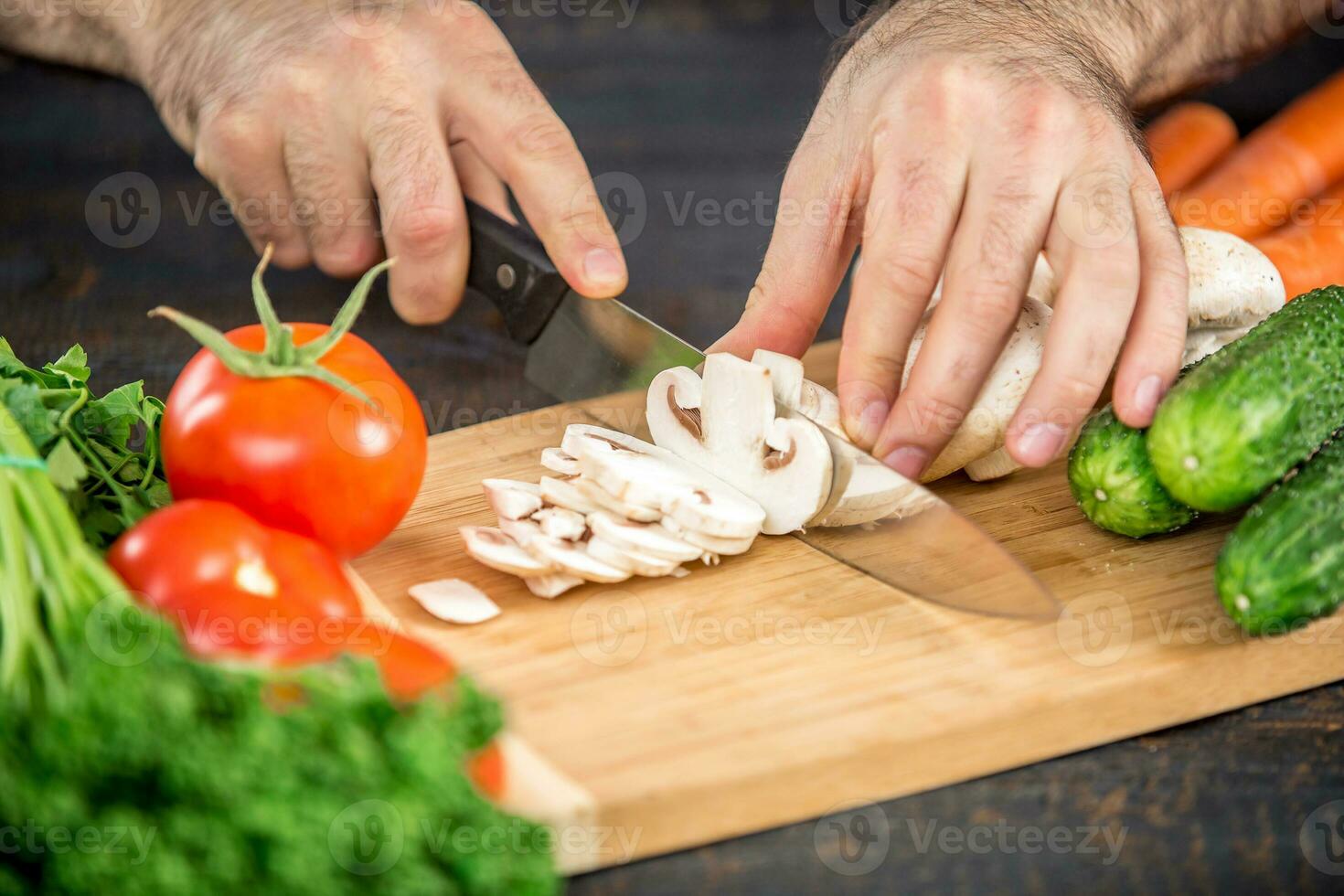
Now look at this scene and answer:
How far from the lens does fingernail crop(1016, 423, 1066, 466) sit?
6.30ft

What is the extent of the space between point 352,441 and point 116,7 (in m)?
1.66

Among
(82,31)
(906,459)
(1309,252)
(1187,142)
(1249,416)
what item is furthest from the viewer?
(1187,142)

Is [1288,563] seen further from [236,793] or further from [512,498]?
[236,793]

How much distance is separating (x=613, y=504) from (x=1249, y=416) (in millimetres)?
888

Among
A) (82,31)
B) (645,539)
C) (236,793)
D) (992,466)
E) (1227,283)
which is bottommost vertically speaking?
(992,466)

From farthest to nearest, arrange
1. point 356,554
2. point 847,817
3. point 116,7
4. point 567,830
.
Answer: point 116,7 → point 356,554 → point 847,817 → point 567,830

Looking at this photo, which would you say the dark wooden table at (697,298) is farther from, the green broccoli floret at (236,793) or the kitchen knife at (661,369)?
the green broccoli floret at (236,793)

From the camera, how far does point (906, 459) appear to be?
6.48ft

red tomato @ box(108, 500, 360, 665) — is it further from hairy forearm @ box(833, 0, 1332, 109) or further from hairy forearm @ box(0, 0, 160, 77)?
hairy forearm @ box(0, 0, 160, 77)

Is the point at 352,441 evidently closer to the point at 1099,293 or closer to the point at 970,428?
the point at 970,428

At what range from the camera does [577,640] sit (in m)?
1.74

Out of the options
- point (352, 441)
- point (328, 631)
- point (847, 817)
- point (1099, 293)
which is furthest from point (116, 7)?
point (847, 817)

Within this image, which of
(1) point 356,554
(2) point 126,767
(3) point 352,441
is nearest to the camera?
(2) point 126,767

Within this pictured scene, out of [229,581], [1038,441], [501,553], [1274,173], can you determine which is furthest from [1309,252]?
[229,581]
